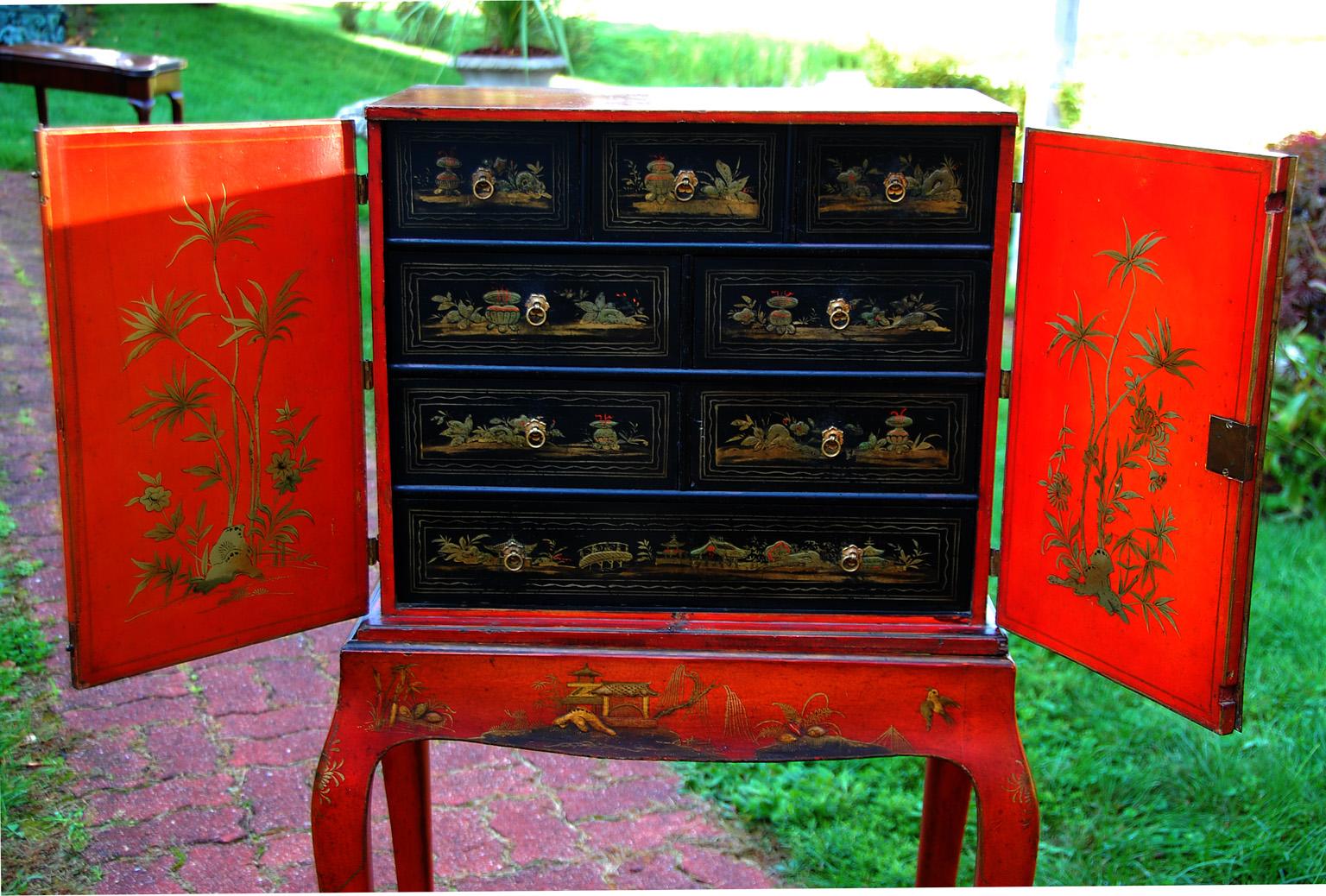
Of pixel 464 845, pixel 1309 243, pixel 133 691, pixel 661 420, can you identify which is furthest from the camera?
pixel 1309 243

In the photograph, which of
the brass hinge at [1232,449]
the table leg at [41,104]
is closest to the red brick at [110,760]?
the brass hinge at [1232,449]

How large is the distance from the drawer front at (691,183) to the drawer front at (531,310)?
61mm

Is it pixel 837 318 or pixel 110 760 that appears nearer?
pixel 837 318

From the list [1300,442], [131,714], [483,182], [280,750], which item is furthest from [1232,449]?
[1300,442]

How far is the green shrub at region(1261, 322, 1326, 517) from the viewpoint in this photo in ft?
14.2

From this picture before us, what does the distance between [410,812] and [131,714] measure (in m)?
1.36

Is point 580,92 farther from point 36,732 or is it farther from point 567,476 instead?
point 36,732

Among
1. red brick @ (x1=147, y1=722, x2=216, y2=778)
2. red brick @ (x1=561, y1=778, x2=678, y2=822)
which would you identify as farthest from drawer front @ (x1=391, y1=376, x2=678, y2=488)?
red brick @ (x1=147, y1=722, x2=216, y2=778)

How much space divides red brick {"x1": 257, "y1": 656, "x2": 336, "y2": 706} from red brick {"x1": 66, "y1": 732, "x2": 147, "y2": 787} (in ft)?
1.24

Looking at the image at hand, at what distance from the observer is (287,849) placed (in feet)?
9.59

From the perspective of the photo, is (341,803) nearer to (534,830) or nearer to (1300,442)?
(534,830)

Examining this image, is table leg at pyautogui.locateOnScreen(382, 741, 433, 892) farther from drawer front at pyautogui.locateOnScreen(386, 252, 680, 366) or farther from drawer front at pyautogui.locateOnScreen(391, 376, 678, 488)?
drawer front at pyautogui.locateOnScreen(386, 252, 680, 366)

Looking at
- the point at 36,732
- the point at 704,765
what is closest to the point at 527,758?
the point at 704,765

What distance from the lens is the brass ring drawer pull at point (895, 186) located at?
1.85 meters
